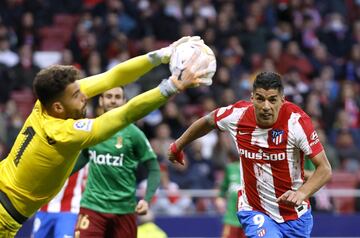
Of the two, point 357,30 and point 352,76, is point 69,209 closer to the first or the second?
point 352,76

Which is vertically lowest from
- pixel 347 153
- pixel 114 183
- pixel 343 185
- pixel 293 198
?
pixel 343 185

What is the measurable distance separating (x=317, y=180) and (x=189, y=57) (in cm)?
183

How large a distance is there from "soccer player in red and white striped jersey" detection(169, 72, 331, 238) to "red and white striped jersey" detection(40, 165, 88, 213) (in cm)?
239

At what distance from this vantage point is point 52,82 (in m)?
7.06

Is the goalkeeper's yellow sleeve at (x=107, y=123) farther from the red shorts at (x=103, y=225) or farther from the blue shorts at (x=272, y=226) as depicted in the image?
the red shorts at (x=103, y=225)

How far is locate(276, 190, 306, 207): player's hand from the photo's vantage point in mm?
7703

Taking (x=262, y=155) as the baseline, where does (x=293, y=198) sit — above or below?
below

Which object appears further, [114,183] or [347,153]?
[347,153]

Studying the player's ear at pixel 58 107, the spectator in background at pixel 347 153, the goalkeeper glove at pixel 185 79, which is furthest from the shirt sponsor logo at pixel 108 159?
the spectator in background at pixel 347 153

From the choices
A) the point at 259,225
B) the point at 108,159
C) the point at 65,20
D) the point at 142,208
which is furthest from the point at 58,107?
the point at 65,20

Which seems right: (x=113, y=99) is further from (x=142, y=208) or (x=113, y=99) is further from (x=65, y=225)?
(x=65, y=225)

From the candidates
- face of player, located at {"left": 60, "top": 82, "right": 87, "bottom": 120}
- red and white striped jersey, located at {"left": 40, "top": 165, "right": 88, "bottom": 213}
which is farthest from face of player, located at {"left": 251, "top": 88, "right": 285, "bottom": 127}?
red and white striped jersey, located at {"left": 40, "top": 165, "right": 88, "bottom": 213}

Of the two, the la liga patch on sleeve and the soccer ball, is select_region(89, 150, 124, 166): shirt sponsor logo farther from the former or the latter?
the soccer ball

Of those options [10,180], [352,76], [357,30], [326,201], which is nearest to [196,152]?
[326,201]
